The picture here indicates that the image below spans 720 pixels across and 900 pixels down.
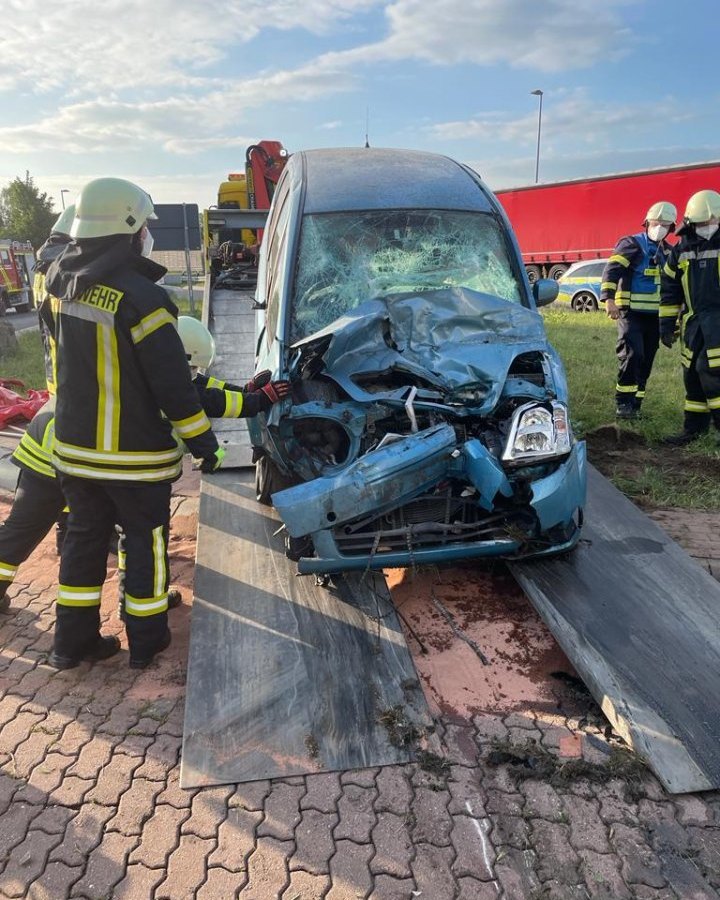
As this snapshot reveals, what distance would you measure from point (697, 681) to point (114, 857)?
7.45 feet

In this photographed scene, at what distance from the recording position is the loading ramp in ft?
8.04

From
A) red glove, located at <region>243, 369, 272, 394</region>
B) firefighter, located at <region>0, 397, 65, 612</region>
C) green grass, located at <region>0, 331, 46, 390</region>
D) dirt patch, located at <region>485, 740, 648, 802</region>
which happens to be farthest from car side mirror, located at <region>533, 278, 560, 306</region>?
green grass, located at <region>0, 331, 46, 390</region>

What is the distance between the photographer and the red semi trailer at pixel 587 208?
54.3 ft

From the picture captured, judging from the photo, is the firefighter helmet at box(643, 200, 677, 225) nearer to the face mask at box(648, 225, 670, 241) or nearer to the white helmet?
the face mask at box(648, 225, 670, 241)

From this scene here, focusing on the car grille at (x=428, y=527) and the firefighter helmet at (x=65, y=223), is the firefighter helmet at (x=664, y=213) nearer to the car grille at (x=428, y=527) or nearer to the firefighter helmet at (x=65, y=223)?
the car grille at (x=428, y=527)

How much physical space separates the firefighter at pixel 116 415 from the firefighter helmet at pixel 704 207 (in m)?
4.51

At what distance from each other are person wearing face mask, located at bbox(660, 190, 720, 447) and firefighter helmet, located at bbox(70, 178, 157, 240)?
4489mm

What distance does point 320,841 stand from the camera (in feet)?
6.98

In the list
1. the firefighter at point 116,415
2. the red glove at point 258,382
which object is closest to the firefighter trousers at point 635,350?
the red glove at point 258,382

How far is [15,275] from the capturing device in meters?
23.1

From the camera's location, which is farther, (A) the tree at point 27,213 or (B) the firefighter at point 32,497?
Result: (A) the tree at point 27,213

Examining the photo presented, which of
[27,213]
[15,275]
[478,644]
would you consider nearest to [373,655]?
[478,644]

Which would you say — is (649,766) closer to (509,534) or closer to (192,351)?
(509,534)

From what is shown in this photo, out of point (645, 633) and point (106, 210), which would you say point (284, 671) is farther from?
point (106, 210)
